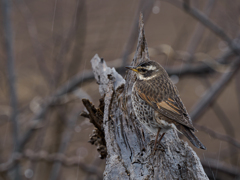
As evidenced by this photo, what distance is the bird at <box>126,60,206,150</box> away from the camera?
357 cm

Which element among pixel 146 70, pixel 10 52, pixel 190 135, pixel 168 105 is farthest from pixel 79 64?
pixel 190 135

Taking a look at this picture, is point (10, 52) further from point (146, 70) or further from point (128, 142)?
point (128, 142)

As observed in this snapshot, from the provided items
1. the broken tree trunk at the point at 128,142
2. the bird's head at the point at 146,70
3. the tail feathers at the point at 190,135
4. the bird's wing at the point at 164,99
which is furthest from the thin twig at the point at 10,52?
the tail feathers at the point at 190,135

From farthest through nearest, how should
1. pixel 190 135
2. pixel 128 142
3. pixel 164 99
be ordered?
pixel 164 99 → pixel 128 142 → pixel 190 135

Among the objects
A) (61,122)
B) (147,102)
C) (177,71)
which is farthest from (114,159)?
(177,71)

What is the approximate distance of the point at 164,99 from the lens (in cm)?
397

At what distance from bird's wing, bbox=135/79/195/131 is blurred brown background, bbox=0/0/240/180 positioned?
190cm

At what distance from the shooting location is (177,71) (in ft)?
23.0

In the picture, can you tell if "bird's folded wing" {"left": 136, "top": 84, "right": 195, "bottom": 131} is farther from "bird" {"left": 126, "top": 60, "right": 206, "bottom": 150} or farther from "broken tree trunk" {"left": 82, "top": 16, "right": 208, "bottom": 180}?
"broken tree trunk" {"left": 82, "top": 16, "right": 208, "bottom": 180}

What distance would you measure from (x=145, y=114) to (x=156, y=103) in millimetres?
221

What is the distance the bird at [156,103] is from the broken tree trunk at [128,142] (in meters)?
0.18

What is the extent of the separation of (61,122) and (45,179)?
67.8 inches

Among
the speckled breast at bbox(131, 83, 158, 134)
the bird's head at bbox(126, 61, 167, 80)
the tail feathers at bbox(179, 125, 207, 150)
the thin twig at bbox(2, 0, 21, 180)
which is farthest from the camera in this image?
the thin twig at bbox(2, 0, 21, 180)

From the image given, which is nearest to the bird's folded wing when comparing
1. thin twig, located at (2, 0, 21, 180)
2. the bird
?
the bird
